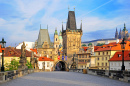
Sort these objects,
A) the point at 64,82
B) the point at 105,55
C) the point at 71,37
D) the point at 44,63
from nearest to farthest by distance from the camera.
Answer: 1. the point at 64,82
2. the point at 105,55
3. the point at 44,63
4. the point at 71,37

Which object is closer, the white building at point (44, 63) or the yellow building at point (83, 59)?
the white building at point (44, 63)

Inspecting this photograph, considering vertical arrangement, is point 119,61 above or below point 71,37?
below

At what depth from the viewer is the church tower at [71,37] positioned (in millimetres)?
137800

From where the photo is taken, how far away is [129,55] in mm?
71938

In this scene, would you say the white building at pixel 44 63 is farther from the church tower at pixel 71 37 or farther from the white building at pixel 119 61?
the white building at pixel 119 61

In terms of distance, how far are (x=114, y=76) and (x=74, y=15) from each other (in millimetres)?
128239

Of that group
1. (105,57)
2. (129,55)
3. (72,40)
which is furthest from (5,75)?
(72,40)

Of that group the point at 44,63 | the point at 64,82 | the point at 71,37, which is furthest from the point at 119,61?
the point at 71,37

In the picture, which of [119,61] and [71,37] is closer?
[119,61]

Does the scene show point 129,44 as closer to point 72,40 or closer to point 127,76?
point 72,40

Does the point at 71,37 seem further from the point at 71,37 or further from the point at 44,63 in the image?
the point at 44,63

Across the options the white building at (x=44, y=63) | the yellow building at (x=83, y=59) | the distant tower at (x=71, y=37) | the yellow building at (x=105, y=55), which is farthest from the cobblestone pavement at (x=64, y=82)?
the distant tower at (x=71, y=37)

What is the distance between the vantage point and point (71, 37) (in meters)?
141

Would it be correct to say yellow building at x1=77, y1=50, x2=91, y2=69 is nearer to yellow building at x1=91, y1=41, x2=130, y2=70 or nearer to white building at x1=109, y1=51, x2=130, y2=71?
yellow building at x1=91, y1=41, x2=130, y2=70
